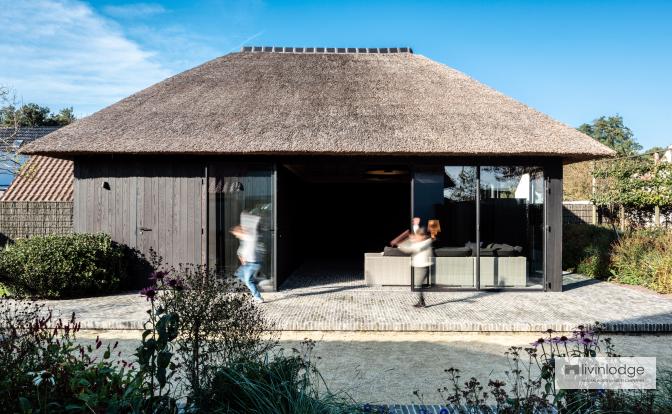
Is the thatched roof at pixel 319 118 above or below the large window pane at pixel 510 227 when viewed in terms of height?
above

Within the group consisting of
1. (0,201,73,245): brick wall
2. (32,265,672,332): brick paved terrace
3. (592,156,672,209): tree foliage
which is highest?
(592,156,672,209): tree foliage

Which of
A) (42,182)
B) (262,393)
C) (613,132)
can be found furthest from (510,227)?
(613,132)

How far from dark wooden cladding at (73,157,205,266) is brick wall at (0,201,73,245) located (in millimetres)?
4740

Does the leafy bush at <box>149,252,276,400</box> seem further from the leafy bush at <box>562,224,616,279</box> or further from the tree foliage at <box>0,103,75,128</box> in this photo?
the tree foliage at <box>0,103,75,128</box>

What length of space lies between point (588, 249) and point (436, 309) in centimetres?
592

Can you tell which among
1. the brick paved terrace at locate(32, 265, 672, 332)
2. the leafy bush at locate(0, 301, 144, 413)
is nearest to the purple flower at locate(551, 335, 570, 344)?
the leafy bush at locate(0, 301, 144, 413)

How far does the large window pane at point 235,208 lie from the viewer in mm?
8375

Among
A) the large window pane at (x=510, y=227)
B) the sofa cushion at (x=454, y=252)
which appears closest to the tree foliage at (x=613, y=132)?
the large window pane at (x=510, y=227)

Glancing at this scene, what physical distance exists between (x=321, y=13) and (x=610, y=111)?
129ft

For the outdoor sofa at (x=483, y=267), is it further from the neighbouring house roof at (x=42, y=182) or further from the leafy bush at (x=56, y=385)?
the neighbouring house roof at (x=42, y=182)

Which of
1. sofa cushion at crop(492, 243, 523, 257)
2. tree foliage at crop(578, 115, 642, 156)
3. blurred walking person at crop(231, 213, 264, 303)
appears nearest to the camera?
blurred walking person at crop(231, 213, 264, 303)

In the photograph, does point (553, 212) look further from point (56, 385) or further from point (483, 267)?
point (56, 385)

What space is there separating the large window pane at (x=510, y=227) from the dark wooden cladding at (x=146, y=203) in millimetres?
5421

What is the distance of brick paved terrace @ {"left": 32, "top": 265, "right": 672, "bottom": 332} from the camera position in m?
6.06
